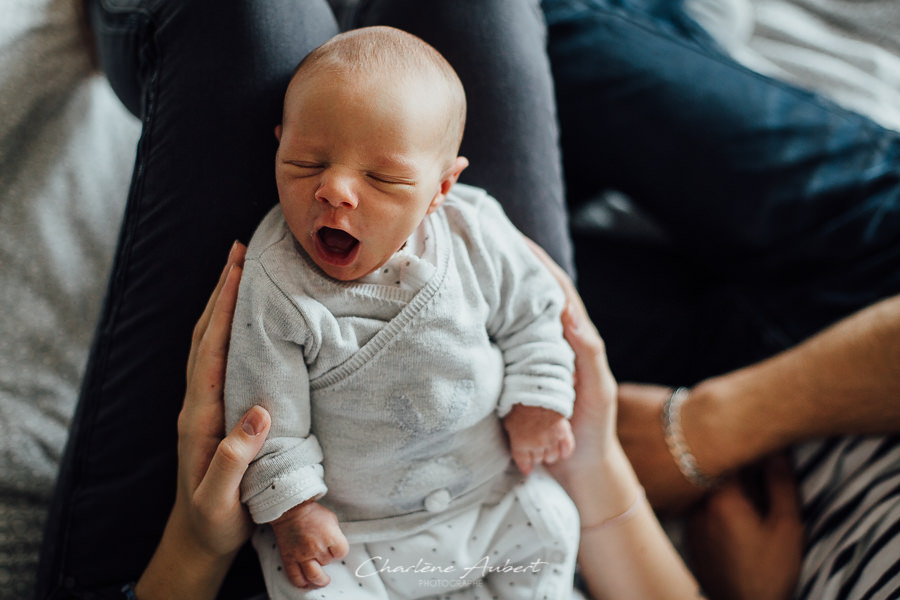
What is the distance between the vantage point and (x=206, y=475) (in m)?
0.73

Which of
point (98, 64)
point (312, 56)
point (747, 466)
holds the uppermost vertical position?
point (312, 56)

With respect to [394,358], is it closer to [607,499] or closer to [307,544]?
[307,544]

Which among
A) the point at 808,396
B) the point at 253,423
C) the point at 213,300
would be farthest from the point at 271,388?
the point at 808,396

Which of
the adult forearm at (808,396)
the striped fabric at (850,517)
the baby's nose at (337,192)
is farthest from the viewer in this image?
the adult forearm at (808,396)

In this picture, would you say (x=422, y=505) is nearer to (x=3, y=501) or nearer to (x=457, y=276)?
(x=457, y=276)

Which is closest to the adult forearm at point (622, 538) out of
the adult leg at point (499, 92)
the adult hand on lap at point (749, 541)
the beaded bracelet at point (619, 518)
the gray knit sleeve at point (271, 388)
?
the beaded bracelet at point (619, 518)

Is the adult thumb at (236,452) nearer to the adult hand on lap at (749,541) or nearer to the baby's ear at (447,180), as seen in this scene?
the baby's ear at (447,180)

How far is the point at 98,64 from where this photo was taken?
1.16 metres

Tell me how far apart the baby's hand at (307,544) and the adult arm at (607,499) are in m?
0.41

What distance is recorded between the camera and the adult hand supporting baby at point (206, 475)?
728mm

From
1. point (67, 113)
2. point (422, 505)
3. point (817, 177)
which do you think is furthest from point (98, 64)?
point (817, 177)

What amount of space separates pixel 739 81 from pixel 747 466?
74cm

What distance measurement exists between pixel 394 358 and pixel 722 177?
0.81 meters

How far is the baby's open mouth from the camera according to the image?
2.43 feet
